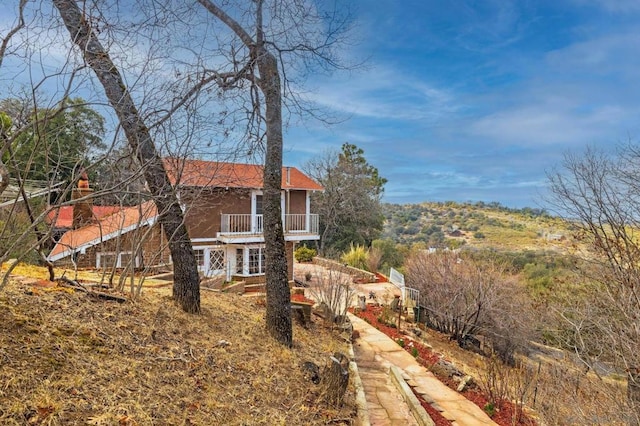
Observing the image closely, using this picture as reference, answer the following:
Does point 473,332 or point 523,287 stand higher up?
point 523,287

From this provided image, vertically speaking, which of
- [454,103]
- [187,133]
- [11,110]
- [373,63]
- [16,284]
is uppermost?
[454,103]

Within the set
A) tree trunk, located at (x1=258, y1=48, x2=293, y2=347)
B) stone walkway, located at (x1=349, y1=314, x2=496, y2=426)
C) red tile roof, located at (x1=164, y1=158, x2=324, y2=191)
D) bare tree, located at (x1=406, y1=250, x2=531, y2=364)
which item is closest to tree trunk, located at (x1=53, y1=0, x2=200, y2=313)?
red tile roof, located at (x1=164, y1=158, x2=324, y2=191)

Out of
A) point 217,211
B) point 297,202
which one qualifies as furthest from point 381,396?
point 297,202

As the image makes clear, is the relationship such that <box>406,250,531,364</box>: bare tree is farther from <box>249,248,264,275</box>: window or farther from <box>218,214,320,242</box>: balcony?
<box>249,248,264,275</box>: window

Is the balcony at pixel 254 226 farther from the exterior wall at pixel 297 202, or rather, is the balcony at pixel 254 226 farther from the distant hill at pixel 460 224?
the distant hill at pixel 460 224

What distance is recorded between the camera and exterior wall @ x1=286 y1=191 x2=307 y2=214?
59.1ft

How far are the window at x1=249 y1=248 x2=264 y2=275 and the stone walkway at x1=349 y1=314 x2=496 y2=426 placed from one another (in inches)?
311

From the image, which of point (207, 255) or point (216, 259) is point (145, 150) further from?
point (216, 259)

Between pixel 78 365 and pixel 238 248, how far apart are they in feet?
43.4

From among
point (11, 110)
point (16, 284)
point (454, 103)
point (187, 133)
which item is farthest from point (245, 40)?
point (454, 103)

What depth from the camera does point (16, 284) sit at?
4.52 meters

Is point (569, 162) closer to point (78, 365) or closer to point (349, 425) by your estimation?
point (349, 425)

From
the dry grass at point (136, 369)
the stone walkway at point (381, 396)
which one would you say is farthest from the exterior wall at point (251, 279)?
the dry grass at point (136, 369)

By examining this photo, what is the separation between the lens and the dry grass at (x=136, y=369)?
275cm
